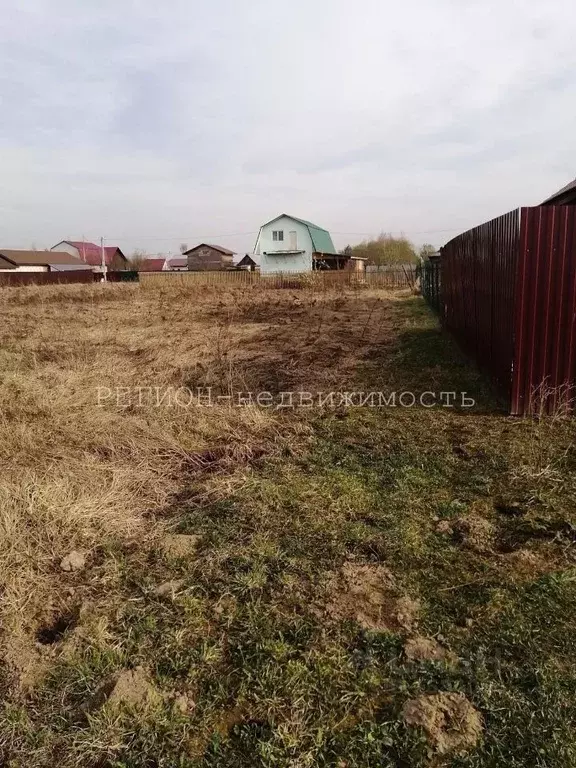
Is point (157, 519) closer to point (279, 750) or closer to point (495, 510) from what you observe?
point (279, 750)

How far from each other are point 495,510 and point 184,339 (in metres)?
9.23

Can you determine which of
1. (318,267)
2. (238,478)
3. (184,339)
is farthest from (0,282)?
(238,478)

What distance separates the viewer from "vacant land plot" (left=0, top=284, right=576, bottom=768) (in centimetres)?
177

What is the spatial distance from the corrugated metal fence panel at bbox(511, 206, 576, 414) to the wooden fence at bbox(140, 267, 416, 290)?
1001 inches

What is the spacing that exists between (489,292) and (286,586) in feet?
15.9

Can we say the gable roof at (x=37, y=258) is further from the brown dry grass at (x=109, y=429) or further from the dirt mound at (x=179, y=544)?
the dirt mound at (x=179, y=544)

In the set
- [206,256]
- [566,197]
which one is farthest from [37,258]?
[566,197]

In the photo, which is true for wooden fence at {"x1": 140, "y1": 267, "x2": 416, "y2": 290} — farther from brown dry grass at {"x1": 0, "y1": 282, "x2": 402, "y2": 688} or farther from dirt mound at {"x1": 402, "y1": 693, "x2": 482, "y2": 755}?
dirt mound at {"x1": 402, "y1": 693, "x2": 482, "y2": 755}

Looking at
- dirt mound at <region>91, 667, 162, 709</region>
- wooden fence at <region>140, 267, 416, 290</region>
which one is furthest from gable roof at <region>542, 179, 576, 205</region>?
wooden fence at <region>140, 267, 416, 290</region>

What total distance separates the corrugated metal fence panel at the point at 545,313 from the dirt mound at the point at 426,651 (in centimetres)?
347

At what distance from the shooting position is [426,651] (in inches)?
82.1

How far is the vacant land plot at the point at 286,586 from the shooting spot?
1.77 metres

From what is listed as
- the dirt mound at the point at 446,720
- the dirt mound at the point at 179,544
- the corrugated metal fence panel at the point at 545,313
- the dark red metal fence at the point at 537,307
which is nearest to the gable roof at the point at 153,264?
the dark red metal fence at the point at 537,307

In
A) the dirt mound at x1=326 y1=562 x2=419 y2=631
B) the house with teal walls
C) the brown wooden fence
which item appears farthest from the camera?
the house with teal walls
